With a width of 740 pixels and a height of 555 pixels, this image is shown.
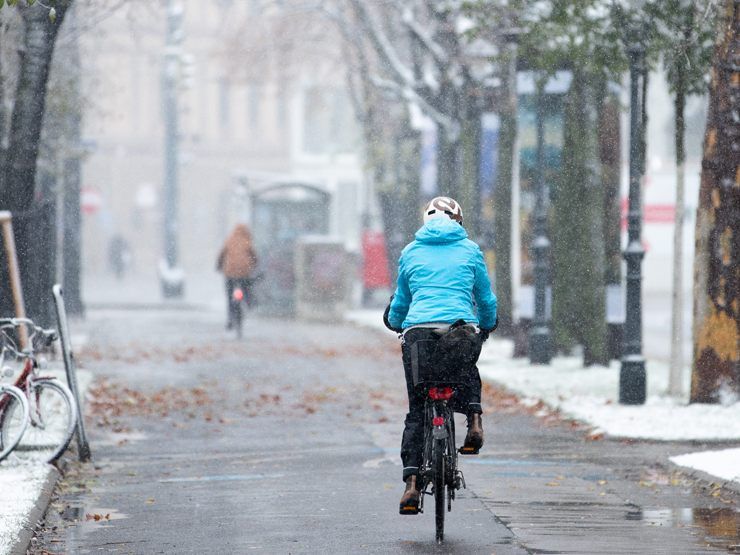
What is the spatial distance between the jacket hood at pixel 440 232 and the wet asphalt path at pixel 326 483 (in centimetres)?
144

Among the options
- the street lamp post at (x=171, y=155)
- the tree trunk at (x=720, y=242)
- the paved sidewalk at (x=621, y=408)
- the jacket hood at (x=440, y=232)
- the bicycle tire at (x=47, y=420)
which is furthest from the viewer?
the street lamp post at (x=171, y=155)

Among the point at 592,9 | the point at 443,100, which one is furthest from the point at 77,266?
the point at 592,9

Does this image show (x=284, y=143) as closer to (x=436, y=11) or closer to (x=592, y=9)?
(x=436, y=11)

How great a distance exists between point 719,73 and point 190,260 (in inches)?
2596

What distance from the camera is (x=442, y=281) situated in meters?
8.62

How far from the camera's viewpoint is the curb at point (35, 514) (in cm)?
820

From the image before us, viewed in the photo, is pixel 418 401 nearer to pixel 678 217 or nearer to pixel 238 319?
pixel 678 217

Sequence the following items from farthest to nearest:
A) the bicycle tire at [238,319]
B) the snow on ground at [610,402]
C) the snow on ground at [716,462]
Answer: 1. the bicycle tire at [238,319]
2. the snow on ground at [610,402]
3. the snow on ground at [716,462]

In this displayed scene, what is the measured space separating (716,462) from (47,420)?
429 cm

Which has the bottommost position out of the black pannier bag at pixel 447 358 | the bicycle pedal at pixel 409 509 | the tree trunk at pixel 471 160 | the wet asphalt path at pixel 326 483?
the wet asphalt path at pixel 326 483

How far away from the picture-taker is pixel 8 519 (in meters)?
8.80

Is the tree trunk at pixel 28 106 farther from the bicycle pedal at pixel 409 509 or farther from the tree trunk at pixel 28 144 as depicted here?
the bicycle pedal at pixel 409 509

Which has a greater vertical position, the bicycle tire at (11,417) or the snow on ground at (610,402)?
the bicycle tire at (11,417)

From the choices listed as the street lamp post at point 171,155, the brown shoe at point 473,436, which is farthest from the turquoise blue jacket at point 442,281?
the street lamp post at point 171,155
